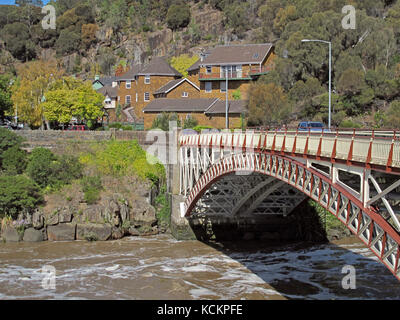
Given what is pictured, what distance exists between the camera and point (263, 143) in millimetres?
27891

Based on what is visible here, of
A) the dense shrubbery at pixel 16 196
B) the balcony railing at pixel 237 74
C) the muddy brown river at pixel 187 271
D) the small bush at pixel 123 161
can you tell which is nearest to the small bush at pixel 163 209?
the small bush at pixel 123 161

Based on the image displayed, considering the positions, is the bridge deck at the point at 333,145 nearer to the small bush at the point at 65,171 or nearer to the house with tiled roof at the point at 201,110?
the small bush at the point at 65,171

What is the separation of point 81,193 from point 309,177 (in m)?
28.6

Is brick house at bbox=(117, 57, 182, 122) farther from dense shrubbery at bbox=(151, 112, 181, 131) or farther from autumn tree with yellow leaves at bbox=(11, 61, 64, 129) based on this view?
autumn tree with yellow leaves at bbox=(11, 61, 64, 129)

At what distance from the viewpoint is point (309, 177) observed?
2209 cm

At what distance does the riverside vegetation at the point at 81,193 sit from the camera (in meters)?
42.8

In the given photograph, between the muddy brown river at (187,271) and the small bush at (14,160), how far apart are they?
9.97m

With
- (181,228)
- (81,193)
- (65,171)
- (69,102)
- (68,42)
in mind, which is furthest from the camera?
(68,42)

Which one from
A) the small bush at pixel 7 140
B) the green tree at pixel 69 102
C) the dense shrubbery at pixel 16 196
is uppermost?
the green tree at pixel 69 102

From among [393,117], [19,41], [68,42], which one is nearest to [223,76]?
[393,117]

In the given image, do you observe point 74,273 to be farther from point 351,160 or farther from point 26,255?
point 351,160

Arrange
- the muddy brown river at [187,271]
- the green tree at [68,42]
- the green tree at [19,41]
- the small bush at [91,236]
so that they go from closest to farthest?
the muddy brown river at [187,271] → the small bush at [91,236] → the green tree at [68,42] → the green tree at [19,41]

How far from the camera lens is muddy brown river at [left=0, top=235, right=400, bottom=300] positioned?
97.8ft

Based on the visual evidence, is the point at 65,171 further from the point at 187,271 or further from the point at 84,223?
the point at 187,271
